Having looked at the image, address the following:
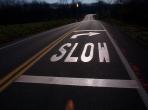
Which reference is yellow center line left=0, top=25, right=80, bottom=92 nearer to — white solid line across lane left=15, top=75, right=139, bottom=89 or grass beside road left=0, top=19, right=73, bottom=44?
white solid line across lane left=15, top=75, right=139, bottom=89

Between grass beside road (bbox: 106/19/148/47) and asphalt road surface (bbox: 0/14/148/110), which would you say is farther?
grass beside road (bbox: 106/19/148/47)

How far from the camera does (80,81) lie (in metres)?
7.44

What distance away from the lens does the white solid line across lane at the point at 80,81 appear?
23.0 ft

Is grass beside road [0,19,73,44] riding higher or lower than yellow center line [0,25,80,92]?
lower

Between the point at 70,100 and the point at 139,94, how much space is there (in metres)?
1.50

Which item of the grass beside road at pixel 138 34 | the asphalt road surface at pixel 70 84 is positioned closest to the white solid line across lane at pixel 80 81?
the asphalt road surface at pixel 70 84

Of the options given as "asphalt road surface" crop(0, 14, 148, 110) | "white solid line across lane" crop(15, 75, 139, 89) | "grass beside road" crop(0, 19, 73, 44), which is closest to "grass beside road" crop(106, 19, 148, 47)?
"asphalt road surface" crop(0, 14, 148, 110)

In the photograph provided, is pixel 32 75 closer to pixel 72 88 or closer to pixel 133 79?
pixel 72 88

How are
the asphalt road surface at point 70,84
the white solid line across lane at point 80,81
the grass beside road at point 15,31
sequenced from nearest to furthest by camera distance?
the asphalt road surface at point 70,84 → the white solid line across lane at point 80,81 → the grass beside road at point 15,31

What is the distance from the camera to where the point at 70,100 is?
588cm

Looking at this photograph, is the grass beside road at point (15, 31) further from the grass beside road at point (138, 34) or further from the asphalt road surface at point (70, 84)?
the asphalt road surface at point (70, 84)

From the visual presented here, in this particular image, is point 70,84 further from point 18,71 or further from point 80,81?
point 18,71

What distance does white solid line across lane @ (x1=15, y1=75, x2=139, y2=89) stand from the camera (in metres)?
7.02

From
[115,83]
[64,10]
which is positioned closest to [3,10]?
[64,10]
